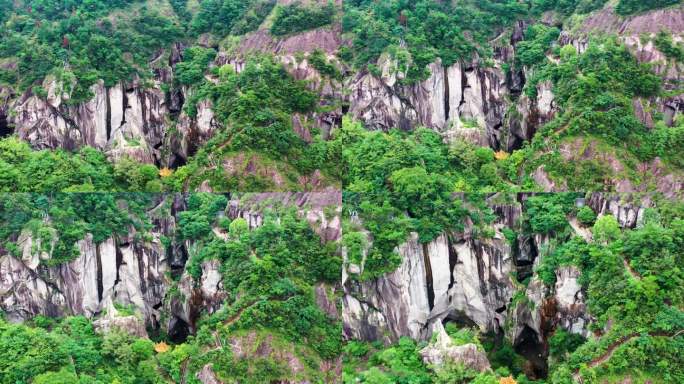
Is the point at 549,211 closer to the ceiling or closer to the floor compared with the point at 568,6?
closer to the floor

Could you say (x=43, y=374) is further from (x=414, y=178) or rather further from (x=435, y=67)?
(x=435, y=67)

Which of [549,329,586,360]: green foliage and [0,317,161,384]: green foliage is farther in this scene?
[549,329,586,360]: green foliage

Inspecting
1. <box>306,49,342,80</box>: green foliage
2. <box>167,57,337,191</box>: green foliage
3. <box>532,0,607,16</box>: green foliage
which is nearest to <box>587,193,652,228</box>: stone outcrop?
<box>532,0,607,16</box>: green foliage

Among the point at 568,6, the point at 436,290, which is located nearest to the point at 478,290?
the point at 436,290

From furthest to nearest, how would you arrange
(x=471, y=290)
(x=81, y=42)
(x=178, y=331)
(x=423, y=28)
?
1. (x=81, y=42)
2. (x=423, y=28)
3. (x=471, y=290)
4. (x=178, y=331)

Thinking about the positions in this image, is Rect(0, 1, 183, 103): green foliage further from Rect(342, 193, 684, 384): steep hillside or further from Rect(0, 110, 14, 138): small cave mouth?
Rect(342, 193, 684, 384): steep hillside

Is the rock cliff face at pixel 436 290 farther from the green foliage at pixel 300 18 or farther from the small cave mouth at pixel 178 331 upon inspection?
the green foliage at pixel 300 18

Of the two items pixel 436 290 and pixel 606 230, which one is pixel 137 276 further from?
pixel 606 230
